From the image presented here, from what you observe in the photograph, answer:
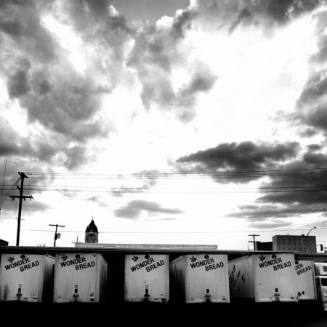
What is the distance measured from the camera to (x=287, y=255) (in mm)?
22797

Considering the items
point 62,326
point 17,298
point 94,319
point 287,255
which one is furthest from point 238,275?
point 17,298

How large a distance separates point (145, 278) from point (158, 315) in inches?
144

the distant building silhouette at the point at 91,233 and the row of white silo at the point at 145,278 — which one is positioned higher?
the distant building silhouette at the point at 91,233

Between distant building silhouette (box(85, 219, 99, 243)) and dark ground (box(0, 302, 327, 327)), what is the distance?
3095 inches

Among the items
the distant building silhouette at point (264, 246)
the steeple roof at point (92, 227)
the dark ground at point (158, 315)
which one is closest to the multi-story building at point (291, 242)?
the distant building silhouette at point (264, 246)

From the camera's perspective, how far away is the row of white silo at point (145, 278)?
21.1 meters

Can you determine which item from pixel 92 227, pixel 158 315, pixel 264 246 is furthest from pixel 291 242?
pixel 158 315

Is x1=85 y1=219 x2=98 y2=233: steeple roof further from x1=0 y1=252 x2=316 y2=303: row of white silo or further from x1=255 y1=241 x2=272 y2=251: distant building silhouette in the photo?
x1=0 y1=252 x2=316 y2=303: row of white silo

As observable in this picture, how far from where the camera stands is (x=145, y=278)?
2186 centimetres

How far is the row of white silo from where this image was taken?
21.1m

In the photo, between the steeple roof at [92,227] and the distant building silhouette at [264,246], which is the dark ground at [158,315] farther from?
the distant building silhouette at [264,246]

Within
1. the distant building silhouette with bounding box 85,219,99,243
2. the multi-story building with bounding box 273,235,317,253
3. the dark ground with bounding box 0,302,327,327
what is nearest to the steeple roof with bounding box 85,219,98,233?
the distant building silhouette with bounding box 85,219,99,243

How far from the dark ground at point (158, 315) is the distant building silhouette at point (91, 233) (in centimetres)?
7861

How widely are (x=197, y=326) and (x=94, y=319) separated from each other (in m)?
5.75
